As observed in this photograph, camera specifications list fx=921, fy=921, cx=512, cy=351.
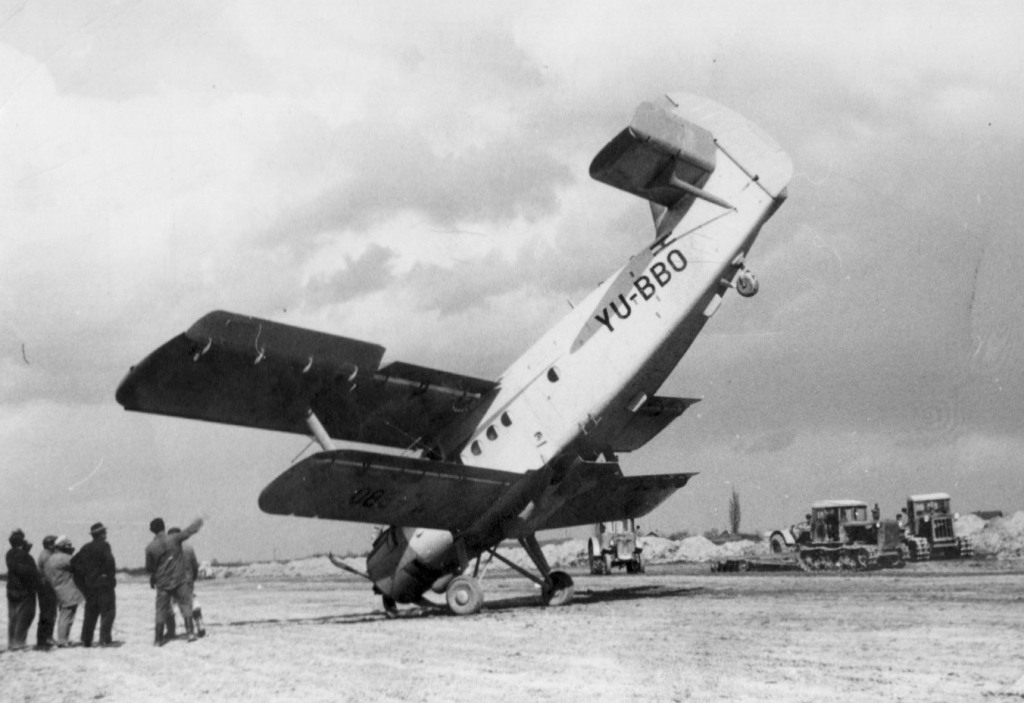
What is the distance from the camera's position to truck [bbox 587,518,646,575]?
34.3 meters

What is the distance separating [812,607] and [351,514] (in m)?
7.54

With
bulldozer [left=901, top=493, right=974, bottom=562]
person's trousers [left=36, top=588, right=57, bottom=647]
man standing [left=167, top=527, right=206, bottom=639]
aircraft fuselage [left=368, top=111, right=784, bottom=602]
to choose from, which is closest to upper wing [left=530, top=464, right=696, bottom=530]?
aircraft fuselage [left=368, top=111, right=784, bottom=602]

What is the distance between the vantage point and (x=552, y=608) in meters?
17.0

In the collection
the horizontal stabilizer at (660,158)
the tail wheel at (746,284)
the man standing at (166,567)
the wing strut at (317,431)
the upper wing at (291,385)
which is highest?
the horizontal stabilizer at (660,158)

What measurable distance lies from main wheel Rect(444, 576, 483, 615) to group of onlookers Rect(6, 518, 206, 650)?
446 centimetres

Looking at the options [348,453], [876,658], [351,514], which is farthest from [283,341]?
[876,658]

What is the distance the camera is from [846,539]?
32.2 m

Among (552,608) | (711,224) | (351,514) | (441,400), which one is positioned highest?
(711,224)

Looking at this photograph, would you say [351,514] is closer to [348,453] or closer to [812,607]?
[348,453]

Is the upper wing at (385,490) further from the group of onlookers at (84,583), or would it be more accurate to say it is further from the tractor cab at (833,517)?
the tractor cab at (833,517)

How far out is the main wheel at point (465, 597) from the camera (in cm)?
1622

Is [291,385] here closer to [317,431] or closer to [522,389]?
[317,431]

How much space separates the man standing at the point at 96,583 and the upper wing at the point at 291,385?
2.22 m

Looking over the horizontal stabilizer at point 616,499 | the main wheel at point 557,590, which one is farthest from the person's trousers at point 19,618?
the main wheel at point 557,590
